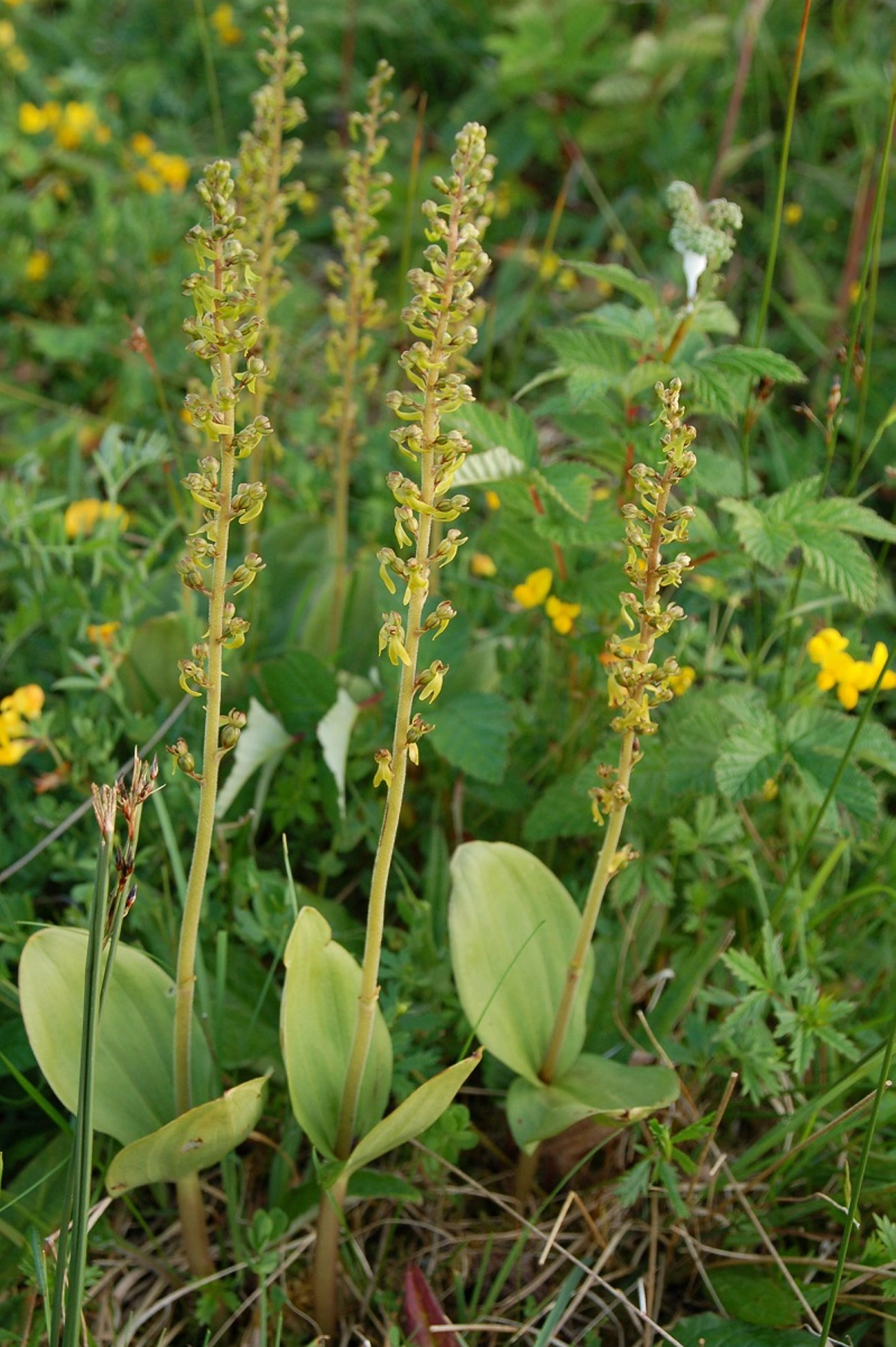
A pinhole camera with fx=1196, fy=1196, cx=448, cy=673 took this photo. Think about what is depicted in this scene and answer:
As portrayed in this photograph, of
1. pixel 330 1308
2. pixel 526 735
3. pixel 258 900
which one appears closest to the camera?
pixel 330 1308

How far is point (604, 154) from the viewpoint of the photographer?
14.3 ft

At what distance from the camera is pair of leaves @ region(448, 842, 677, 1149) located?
1.77 meters

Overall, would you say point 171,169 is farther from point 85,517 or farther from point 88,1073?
point 88,1073

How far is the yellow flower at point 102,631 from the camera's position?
89.4 inches

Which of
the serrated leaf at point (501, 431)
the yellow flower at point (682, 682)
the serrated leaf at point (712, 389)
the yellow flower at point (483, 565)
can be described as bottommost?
the yellow flower at point (483, 565)

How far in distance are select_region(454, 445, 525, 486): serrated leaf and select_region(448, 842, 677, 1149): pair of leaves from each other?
605 mm

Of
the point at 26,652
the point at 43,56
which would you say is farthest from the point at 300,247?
the point at 26,652

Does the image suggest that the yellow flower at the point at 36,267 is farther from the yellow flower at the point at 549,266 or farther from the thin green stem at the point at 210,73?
the yellow flower at the point at 549,266

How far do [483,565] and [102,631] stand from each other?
39.2 inches

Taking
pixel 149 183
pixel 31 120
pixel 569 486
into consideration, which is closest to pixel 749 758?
pixel 569 486

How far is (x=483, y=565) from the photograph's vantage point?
2.95 metres

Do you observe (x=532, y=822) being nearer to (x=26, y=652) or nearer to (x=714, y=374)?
(x=714, y=374)

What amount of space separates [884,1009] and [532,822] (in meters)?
0.69

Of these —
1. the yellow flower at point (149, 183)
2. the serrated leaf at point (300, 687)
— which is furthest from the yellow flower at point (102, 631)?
the yellow flower at point (149, 183)
